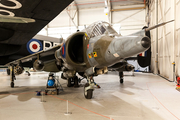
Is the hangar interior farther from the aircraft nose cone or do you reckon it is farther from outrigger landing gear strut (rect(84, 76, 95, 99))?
the aircraft nose cone

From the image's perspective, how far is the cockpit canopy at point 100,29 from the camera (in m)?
4.79

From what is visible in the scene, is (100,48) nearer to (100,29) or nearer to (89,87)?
(100,29)

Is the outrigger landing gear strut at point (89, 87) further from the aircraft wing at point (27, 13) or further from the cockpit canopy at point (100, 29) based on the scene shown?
the aircraft wing at point (27, 13)

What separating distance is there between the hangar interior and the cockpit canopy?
162cm

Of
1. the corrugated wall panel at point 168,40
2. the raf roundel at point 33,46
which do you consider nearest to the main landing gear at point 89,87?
the corrugated wall panel at point 168,40

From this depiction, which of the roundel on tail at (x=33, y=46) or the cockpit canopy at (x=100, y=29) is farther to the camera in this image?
the roundel on tail at (x=33, y=46)

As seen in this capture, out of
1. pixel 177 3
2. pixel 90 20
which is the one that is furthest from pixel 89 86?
pixel 90 20

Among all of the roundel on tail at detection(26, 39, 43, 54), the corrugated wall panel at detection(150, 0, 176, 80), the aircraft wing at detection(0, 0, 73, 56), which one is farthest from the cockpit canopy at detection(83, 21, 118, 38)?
the roundel on tail at detection(26, 39, 43, 54)

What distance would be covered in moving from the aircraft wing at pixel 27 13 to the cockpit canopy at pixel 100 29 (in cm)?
173

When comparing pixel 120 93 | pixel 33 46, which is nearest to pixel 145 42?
pixel 120 93

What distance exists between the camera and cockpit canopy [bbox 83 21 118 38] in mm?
4795

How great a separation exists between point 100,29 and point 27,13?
2.43 metres

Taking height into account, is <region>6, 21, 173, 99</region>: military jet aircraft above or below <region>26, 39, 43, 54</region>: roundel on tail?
below

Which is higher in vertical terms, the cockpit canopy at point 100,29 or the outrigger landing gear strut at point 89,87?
the cockpit canopy at point 100,29
